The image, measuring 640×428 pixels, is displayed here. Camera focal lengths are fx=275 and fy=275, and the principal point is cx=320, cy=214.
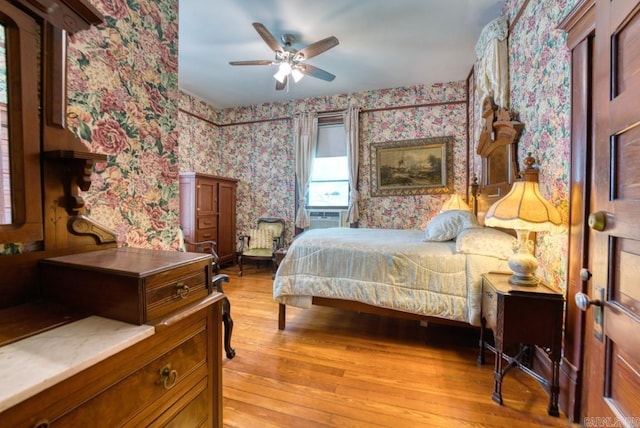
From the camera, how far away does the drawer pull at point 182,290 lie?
0.87 m

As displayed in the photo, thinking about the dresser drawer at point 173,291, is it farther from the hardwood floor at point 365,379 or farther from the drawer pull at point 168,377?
the hardwood floor at point 365,379

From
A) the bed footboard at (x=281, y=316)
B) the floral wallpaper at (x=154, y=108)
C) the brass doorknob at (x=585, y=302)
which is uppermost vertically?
the floral wallpaper at (x=154, y=108)

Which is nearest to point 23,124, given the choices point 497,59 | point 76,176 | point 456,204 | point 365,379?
point 76,176

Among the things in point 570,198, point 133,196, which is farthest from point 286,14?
point 570,198

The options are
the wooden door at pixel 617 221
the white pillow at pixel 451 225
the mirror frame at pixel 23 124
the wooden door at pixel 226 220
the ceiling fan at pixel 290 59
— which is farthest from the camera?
the wooden door at pixel 226 220

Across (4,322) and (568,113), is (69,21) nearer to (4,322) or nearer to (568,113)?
(4,322)

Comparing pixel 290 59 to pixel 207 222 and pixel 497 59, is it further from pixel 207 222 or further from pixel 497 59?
pixel 207 222

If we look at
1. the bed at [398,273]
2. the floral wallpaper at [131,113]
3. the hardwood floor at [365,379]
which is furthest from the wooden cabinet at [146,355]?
the bed at [398,273]

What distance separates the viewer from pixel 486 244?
1986 mm

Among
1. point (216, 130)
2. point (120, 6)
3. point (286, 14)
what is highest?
point (286, 14)

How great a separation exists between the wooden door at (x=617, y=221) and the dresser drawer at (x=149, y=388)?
127 centimetres

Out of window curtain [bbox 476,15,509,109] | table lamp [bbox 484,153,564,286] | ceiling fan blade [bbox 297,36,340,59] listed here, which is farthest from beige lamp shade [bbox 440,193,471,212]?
ceiling fan blade [bbox 297,36,340,59]

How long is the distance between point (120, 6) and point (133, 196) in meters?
0.80

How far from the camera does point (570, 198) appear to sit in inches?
61.4
